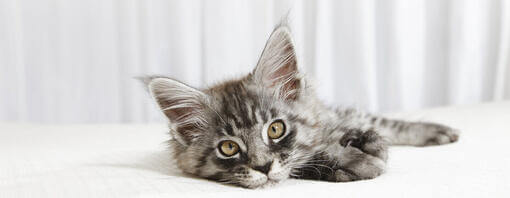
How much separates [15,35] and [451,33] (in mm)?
2754

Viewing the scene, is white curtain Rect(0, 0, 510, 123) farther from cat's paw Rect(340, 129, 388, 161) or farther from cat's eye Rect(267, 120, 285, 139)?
cat's eye Rect(267, 120, 285, 139)

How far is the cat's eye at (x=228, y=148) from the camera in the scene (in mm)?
1299


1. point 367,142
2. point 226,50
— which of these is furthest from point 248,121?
point 226,50

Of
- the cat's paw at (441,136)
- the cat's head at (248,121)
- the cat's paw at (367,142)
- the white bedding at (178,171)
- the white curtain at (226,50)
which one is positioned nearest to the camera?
the white bedding at (178,171)

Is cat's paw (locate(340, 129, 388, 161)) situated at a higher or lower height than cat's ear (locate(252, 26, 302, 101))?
lower

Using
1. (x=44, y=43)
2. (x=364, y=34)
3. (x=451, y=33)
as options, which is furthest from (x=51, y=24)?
(x=451, y=33)

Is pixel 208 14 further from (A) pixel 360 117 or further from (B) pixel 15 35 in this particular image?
(A) pixel 360 117

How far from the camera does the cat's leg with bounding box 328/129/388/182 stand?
4.17 ft

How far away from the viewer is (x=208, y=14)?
10.8ft

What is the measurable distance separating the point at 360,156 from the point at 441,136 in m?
0.60

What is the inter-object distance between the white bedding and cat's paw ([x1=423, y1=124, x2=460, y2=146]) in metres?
0.04

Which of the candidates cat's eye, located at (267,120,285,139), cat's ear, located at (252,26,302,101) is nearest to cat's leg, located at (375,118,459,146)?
cat's ear, located at (252,26,302,101)

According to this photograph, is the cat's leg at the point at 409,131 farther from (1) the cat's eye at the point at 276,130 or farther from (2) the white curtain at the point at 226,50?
(2) the white curtain at the point at 226,50

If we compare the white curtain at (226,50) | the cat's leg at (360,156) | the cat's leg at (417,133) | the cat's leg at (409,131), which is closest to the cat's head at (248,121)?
the cat's leg at (360,156)
